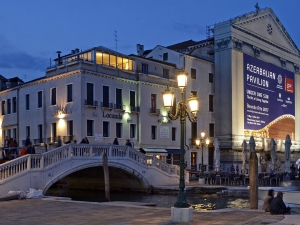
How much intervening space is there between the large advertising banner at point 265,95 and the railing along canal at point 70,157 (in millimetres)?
16393

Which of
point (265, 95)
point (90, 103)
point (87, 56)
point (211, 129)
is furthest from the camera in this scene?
point (265, 95)

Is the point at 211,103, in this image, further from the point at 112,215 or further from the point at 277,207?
the point at 112,215

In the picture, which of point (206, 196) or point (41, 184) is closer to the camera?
point (41, 184)

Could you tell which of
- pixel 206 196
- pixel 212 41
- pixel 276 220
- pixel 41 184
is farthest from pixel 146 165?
pixel 212 41

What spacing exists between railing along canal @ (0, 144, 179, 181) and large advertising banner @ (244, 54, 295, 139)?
1639 cm

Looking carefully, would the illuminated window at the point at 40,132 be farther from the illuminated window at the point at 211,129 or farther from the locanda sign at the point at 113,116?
the illuminated window at the point at 211,129

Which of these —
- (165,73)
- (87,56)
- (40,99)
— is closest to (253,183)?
(87,56)

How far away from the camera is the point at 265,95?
43750 mm

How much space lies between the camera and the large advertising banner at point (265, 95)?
41.4 meters

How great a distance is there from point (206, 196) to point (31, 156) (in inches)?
347

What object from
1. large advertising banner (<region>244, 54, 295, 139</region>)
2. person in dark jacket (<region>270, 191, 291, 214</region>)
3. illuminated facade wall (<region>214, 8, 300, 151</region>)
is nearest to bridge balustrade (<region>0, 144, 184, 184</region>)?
person in dark jacket (<region>270, 191, 291, 214</region>)

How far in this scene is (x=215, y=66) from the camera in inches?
1590

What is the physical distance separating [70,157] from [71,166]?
0.43 m

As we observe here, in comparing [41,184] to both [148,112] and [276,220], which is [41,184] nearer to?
[276,220]
